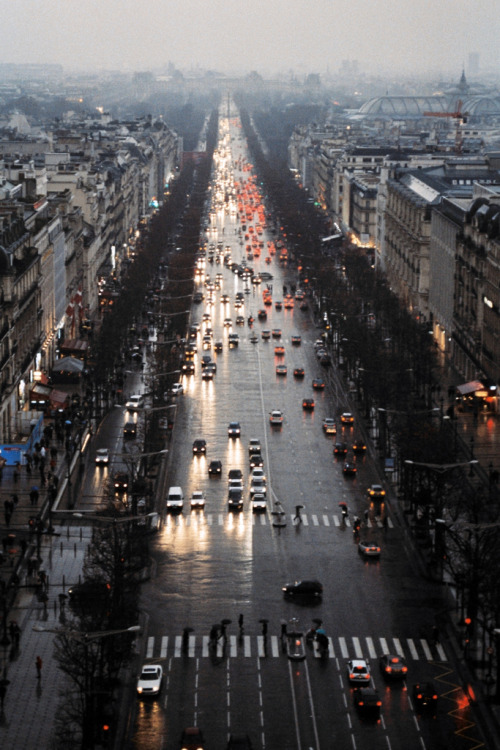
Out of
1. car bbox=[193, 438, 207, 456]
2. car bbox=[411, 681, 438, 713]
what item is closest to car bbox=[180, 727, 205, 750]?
car bbox=[411, 681, 438, 713]

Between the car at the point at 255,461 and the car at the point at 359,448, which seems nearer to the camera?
the car at the point at 255,461

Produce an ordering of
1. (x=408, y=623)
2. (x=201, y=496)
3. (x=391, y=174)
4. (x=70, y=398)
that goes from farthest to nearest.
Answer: (x=391, y=174) → (x=70, y=398) → (x=201, y=496) → (x=408, y=623)

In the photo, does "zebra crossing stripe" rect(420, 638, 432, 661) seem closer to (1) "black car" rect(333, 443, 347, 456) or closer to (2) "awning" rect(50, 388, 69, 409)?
(1) "black car" rect(333, 443, 347, 456)

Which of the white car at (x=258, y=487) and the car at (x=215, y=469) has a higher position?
the white car at (x=258, y=487)

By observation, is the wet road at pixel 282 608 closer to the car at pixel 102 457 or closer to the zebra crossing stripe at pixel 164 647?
the zebra crossing stripe at pixel 164 647

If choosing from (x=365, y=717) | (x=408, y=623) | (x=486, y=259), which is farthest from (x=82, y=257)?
(x=365, y=717)

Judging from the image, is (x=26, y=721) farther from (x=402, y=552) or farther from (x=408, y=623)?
(x=402, y=552)

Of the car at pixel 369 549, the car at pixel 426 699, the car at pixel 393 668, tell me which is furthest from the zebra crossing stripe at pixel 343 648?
the car at pixel 369 549
